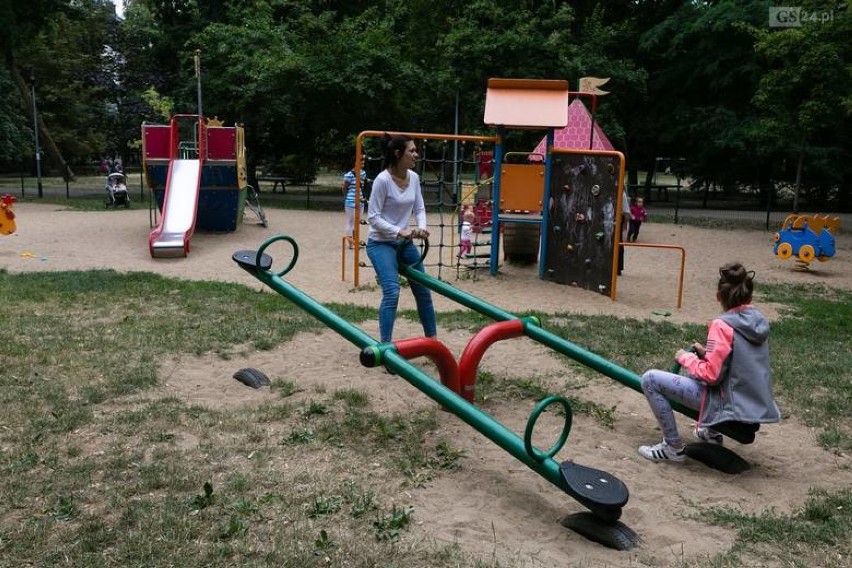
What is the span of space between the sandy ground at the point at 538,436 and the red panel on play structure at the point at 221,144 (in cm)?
372

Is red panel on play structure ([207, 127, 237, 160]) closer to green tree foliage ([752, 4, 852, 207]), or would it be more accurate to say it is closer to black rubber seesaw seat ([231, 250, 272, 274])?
black rubber seesaw seat ([231, 250, 272, 274])

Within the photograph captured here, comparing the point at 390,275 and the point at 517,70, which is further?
the point at 517,70

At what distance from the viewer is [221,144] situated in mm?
13805

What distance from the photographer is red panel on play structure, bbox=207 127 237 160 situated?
13727 millimetres

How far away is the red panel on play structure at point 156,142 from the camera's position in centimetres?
1348

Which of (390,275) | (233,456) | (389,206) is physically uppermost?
(389,206)

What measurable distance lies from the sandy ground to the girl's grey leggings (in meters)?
0.20

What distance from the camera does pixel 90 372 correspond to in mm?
4961

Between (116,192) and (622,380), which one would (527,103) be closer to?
(622,380)

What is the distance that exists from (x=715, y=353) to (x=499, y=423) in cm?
106

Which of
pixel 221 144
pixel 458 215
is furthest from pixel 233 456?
pixel 221 144

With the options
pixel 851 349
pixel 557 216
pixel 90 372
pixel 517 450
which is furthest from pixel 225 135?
pixel 517 450

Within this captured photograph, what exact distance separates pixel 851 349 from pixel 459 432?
401 centimetres

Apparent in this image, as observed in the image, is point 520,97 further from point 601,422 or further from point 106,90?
point 106,90
